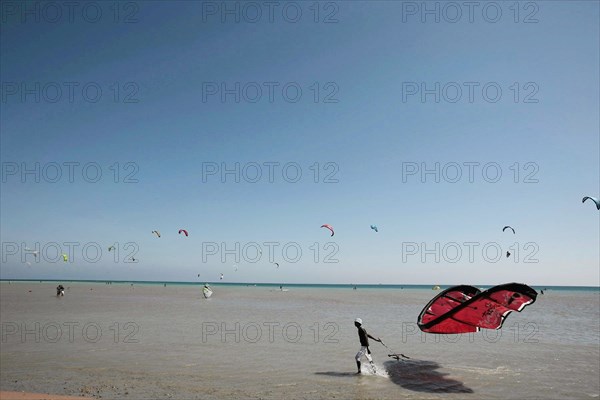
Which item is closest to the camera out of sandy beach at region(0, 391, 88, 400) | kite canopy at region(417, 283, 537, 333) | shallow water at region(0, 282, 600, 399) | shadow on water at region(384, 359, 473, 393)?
sandy beach at region(0, 391, 88, 400)

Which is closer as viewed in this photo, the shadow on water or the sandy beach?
the sandy beach

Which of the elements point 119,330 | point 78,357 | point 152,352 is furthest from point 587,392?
point 119,330

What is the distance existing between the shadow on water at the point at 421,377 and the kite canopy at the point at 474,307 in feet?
3.57

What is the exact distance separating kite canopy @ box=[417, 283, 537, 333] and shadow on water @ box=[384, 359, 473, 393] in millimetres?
1088

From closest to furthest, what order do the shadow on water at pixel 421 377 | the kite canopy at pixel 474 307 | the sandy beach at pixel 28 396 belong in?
the sandy beach at pixel 28 396 < the shadow on water at pixel 421 377 < the kite canopy at pixel 474 307

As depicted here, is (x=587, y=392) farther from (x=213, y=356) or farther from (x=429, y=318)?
(x=213, y=356)

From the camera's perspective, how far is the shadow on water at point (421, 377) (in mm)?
9094

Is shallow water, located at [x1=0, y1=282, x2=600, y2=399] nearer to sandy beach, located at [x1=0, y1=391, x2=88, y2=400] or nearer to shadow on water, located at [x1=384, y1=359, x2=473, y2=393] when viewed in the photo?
shadow on water, located at [x1=384, y1=359, x2=473, y2=393]

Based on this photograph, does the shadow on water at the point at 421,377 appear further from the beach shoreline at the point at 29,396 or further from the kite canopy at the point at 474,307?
the beach shoreline at the point at 29,396

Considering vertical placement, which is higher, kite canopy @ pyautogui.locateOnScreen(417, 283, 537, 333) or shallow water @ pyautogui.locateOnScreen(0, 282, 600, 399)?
kite canopy @ pyautogui.locateOnScreen(417, 283, 537, 333)

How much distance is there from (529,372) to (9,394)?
41.0 ft

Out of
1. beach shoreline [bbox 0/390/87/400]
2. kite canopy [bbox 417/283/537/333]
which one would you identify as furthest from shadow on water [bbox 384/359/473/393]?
beach shoreline [bbox 0/390/87/400]

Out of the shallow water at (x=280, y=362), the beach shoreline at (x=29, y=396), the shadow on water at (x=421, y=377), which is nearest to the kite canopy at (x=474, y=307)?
the shadow on water at (x=421, y=377)

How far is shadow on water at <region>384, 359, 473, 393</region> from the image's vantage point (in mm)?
9094
